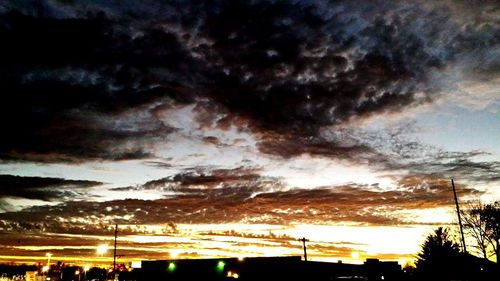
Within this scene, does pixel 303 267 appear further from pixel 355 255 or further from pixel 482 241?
pixel 482 241

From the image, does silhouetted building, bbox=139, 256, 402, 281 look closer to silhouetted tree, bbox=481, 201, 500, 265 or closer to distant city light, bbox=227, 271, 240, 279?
distant city light, bbox=227, 271, 240, 279

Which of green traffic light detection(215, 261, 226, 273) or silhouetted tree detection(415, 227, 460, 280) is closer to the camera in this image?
silhouetted tree detection(415, 227, 460, 280)

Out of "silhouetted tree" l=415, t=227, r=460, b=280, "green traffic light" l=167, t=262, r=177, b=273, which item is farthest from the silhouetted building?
"silhouetted tree" l=415, t=227, r=460, b=280

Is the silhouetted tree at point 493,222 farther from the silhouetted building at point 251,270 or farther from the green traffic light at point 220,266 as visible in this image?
the green traffic light at point 220,266

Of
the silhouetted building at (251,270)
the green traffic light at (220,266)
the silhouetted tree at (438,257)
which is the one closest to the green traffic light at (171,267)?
the silhouetted building at (251,270)

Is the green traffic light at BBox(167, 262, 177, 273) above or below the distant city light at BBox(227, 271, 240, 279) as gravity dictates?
above

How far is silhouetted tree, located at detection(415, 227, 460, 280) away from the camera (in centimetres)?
4988

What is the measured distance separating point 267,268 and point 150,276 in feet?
64.4

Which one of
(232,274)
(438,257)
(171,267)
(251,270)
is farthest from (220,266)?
(438,257)

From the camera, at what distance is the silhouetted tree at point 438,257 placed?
49875 millimetres

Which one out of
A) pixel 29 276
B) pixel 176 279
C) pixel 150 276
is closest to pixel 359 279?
pixel 176 279

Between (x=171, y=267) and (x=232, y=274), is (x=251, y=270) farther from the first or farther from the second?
(x=171, y=267)

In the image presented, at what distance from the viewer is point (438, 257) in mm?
57000

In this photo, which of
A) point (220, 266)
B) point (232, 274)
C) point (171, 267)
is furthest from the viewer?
point (171, 267)
